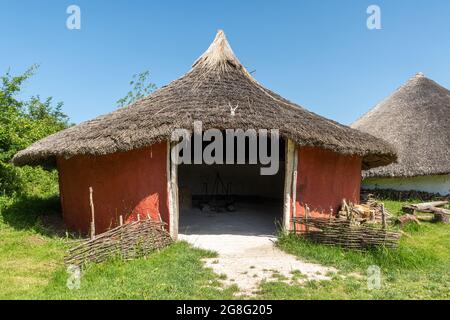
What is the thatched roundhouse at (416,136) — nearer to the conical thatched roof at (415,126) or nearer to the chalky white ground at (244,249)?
the conical thatched roof at (415,126)

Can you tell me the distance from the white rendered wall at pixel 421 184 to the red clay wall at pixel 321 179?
6.01 metres

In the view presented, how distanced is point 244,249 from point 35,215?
18.4 feet

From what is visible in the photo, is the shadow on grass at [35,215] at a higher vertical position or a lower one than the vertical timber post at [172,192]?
lower

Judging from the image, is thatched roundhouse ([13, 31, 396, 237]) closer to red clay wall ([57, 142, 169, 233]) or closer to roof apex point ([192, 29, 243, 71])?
red clay wall ([57, 142, 169, 233])

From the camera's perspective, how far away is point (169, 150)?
7477 millimetres

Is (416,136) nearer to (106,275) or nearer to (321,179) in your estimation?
(321,179)

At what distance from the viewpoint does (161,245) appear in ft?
22.7

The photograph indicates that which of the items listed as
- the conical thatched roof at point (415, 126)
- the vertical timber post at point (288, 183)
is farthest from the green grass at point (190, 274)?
the conical thatched roof at point (415, 126)

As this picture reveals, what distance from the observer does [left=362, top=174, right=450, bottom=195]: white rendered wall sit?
13.6 m

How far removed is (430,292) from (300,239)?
256cm

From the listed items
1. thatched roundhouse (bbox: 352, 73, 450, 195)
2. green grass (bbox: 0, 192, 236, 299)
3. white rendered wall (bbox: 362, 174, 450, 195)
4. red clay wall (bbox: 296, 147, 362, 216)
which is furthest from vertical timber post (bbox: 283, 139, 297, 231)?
white rendered wall (bbox: 362, 174, 450, 195)

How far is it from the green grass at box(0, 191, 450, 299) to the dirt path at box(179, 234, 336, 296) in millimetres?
163

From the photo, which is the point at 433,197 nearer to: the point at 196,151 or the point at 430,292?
the point at 196,151

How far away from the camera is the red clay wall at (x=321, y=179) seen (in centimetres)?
796
